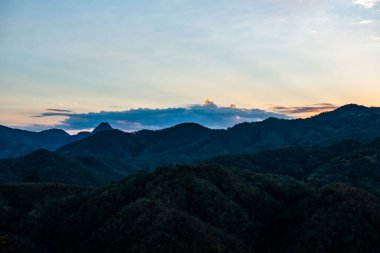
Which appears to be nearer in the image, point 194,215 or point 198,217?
A: point 198,217

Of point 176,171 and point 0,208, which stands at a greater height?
point 176,171

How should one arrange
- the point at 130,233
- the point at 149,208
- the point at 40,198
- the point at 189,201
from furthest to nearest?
1. the point at 40,198
2. the point at 189,201
3. the point at 149,208
4. the point at 130,233

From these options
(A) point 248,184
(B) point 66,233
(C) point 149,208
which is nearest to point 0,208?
(B) point 66,233

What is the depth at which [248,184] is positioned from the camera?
84.1 metres

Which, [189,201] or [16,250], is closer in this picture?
[16,250]

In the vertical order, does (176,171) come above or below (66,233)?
above

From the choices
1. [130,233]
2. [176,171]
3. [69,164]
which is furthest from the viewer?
[69,164]

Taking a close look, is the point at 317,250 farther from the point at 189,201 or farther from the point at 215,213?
the point at 189,201

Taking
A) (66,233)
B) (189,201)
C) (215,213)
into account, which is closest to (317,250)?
(215,213)

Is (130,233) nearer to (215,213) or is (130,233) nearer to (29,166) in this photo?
(215,213)

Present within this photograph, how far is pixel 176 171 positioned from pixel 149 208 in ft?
55.6

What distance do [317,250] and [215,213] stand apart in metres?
19.1

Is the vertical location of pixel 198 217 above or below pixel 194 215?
below

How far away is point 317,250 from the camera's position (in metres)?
57.7
